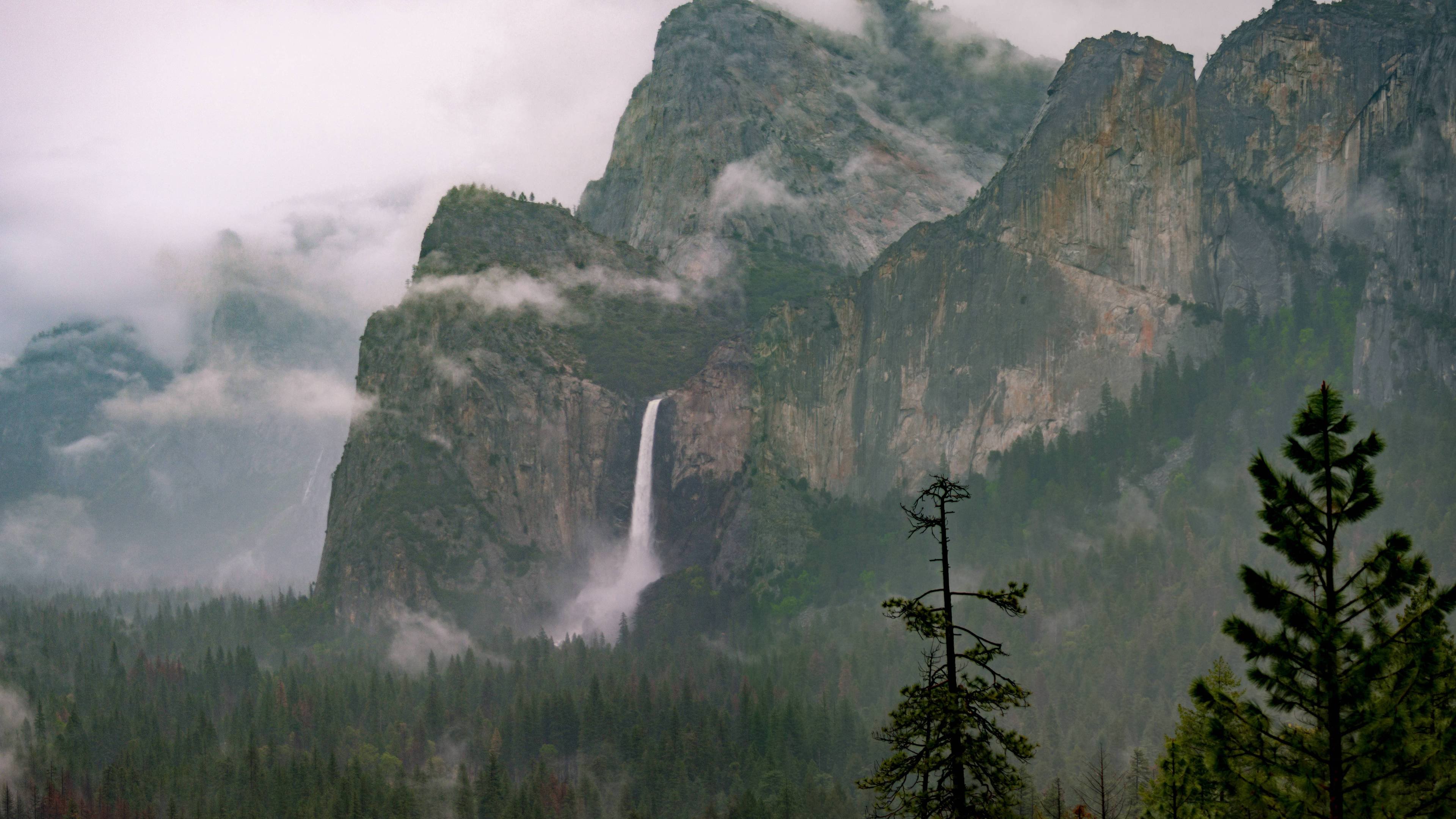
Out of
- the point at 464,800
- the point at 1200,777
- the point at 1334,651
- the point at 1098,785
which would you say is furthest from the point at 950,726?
the point at 464,800

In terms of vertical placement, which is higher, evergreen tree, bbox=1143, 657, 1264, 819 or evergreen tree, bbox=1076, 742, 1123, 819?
evergreen tree, bbox=1076, 742, 1123, 819

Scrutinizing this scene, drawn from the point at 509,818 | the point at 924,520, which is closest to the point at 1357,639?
the point at 924,520

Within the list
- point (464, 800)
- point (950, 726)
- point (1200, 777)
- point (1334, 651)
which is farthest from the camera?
point (464, 800)

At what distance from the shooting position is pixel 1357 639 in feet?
114

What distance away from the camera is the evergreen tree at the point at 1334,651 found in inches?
1342

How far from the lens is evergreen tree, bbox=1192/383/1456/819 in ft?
112

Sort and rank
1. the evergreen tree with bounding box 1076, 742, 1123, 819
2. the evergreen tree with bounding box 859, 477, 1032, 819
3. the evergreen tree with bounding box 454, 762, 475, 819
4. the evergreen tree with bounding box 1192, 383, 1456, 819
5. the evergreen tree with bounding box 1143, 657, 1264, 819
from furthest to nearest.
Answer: the evergreen tree with bounding box 454, 762, 475, 819
the evergreen tree with bounding box 1076, 742, 1123, 819
the evergreen tree with bounding box 1143, 657, 1264, 819
the evergreen tree with bounding box 859, 477, 1032, 819
the evergreen tree with bounding box 1192, 383, 1456, 819

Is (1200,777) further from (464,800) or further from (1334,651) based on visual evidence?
(464,800)

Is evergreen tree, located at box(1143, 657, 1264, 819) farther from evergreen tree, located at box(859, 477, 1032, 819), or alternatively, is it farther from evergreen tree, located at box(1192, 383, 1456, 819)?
evergreen tree, located at box(859, 477, 1032, 819)

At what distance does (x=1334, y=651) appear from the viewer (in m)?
34.5

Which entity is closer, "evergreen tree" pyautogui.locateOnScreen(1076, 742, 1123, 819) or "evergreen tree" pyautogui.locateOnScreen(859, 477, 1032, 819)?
"evergreen tree" pyautogui.locateOnScreen(859, 477, 1032, 819)

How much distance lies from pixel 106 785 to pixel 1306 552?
7392 inches

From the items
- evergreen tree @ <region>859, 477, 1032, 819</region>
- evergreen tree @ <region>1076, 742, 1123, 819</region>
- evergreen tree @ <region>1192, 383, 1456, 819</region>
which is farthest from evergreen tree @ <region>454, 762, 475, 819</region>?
evergreen tree @ <region>1192, 383, 1456, 819</region>

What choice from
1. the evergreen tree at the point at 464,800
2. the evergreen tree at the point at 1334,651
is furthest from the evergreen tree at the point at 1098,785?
the evergreen tree at the point at 1334,651
